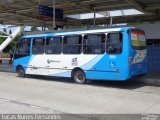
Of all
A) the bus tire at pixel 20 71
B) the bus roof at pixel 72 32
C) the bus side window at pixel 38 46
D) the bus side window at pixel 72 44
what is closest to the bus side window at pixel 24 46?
the bus roof at pixel 72 32

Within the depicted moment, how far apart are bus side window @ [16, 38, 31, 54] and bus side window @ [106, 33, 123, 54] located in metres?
5.91

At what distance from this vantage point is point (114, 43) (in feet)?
45.8

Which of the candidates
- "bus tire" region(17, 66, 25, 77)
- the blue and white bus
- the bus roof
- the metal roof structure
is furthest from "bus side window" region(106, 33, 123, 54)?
"bus tire" region(17, 66, 25, 77)

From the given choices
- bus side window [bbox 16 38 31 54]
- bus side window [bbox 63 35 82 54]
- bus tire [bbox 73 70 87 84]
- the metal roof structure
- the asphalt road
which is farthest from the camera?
the metal roof structure

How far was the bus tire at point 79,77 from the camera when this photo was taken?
1534cm

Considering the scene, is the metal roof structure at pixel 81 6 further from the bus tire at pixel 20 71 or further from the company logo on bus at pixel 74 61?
the bus tire at pixel 20 71

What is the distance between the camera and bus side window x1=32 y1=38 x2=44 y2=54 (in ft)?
57.4

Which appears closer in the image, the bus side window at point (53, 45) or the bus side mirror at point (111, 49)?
the bus side mirror at point (111, 49)

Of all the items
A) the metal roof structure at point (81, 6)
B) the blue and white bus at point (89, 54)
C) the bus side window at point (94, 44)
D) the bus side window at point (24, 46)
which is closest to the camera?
the blue and white bus at point (89, 54)

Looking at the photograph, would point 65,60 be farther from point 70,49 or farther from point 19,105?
point 19,105

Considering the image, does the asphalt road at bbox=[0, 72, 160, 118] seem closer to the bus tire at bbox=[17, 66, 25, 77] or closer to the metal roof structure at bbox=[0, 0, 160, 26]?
the bus tire at bbox=[17, 66, 25, 77]

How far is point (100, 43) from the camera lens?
47.7 ft

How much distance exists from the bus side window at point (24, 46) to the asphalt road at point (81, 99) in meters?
4.35

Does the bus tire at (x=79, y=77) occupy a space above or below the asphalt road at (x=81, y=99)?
above
